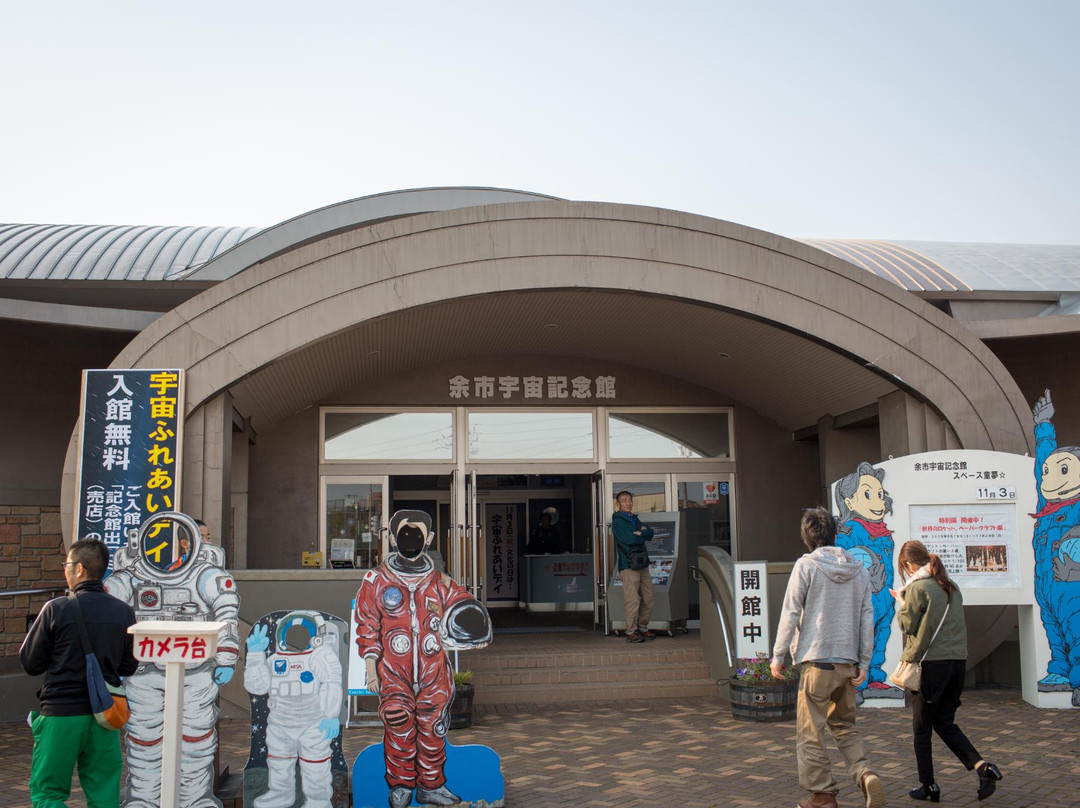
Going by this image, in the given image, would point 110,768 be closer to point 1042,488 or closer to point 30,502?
point 30,502

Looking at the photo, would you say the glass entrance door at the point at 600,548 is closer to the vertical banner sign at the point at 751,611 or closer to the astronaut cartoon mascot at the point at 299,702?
the vertical banner sign at the point at 751,611

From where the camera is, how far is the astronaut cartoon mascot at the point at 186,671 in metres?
6.00

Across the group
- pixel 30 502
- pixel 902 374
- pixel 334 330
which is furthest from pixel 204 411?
pixel 902 374

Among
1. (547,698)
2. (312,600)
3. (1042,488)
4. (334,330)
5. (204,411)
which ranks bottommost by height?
(547,698)

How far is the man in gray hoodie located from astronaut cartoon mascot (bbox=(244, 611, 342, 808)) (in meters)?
2.68

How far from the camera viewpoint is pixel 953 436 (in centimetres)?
1051

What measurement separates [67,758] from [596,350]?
917cm

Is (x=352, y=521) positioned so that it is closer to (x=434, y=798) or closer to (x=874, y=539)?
(x=874, y=539)

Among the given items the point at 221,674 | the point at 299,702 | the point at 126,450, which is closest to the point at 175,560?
the point at 221,674

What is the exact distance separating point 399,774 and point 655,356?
25.9ft

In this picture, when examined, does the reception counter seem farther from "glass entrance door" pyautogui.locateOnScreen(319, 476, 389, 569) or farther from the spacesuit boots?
the spacesuit boots

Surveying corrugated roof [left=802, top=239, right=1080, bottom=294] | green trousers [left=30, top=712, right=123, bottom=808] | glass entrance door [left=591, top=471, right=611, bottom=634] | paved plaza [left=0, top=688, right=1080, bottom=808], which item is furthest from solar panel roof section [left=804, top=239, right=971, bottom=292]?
green trousers [left=30, top=712, right=123, bottom=808]

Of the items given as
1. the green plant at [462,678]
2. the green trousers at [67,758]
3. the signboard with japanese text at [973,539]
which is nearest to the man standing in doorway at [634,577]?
the green plant at [462,678]

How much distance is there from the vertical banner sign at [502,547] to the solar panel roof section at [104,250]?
6.76 m
